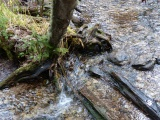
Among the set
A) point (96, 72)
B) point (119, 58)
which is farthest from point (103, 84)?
point (119, 58)

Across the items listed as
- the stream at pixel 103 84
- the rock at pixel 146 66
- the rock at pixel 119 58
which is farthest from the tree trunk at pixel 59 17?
the rock at pixel 146 66

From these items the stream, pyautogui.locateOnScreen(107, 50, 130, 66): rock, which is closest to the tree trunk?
the stream

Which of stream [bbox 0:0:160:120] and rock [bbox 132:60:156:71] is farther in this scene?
rock [bbox 132:60:156:71]

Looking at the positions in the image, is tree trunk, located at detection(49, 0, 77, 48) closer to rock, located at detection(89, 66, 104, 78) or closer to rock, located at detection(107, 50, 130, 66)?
rock, located at detection(89, 66, 104, 78)

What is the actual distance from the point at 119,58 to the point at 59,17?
2.09 m

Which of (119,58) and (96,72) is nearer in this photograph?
(96,72)

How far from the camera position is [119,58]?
5348 millimetres

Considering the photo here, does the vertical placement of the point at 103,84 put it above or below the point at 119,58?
below

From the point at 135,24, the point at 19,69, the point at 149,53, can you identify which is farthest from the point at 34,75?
the point at 135,24

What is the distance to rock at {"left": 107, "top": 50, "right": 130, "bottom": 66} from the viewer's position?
528cm

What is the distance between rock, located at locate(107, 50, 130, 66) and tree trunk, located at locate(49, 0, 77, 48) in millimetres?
1443

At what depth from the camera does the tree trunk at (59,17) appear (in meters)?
3.39

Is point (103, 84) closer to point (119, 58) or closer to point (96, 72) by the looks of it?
point (96, 72)

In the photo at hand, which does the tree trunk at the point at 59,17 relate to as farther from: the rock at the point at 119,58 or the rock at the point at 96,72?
the rock at the point at 119,58
